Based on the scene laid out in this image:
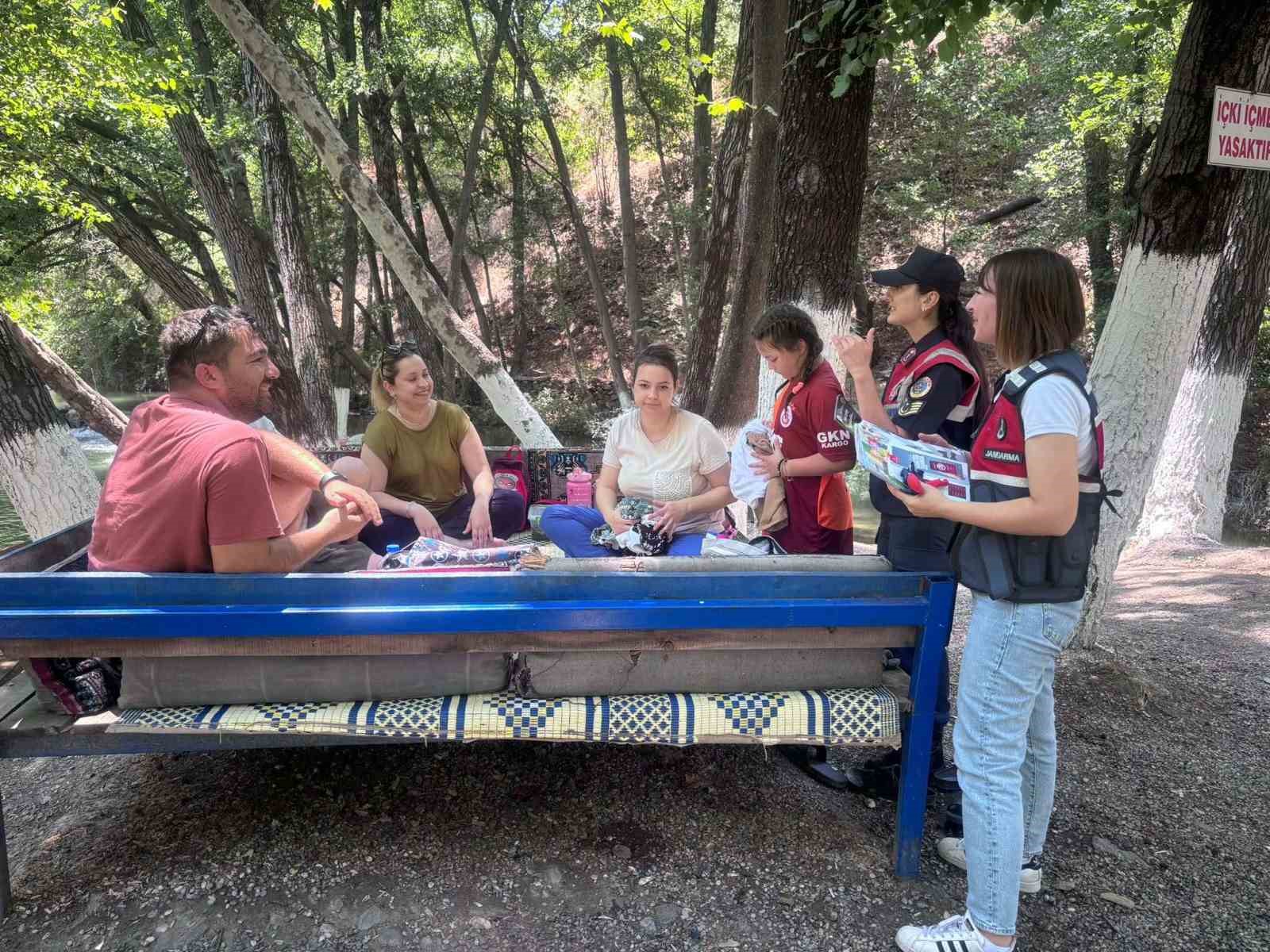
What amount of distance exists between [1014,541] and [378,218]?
561cm

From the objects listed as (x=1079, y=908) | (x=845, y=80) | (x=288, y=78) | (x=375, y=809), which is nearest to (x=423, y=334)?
(x=288, y=78)

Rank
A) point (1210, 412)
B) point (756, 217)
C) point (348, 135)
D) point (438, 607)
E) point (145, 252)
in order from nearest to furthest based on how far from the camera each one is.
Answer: point (438, 607) < point (756, 217) < point (1210, 412) < point (145, 252) < point (348, 135)

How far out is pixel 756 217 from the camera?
650 centimetres

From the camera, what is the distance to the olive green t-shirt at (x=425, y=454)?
370 centimetres

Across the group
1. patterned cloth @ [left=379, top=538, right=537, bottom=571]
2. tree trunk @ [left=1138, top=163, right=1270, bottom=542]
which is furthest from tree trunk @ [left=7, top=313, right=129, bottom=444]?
tree trunk @ [left=1138, top=163, right=1270, bottom=542]

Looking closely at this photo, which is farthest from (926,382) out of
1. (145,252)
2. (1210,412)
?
→ (145,252)

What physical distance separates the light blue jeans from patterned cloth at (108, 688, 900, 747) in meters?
0.32

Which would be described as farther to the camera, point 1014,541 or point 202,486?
point 202,486

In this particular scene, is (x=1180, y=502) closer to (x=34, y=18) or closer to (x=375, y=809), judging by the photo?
(x=375, y=809)

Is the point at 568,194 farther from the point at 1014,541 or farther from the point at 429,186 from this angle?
the point at 1014,541

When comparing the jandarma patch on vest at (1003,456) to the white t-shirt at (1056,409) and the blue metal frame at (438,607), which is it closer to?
the white t-shirt at (1056,409)

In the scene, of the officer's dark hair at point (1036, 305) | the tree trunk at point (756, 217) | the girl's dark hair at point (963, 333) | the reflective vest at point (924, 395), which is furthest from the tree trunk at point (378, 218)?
the officer's dark hair at point (1036, 305)

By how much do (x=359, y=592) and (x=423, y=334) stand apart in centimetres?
1234

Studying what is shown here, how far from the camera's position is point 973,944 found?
197 centimetres
